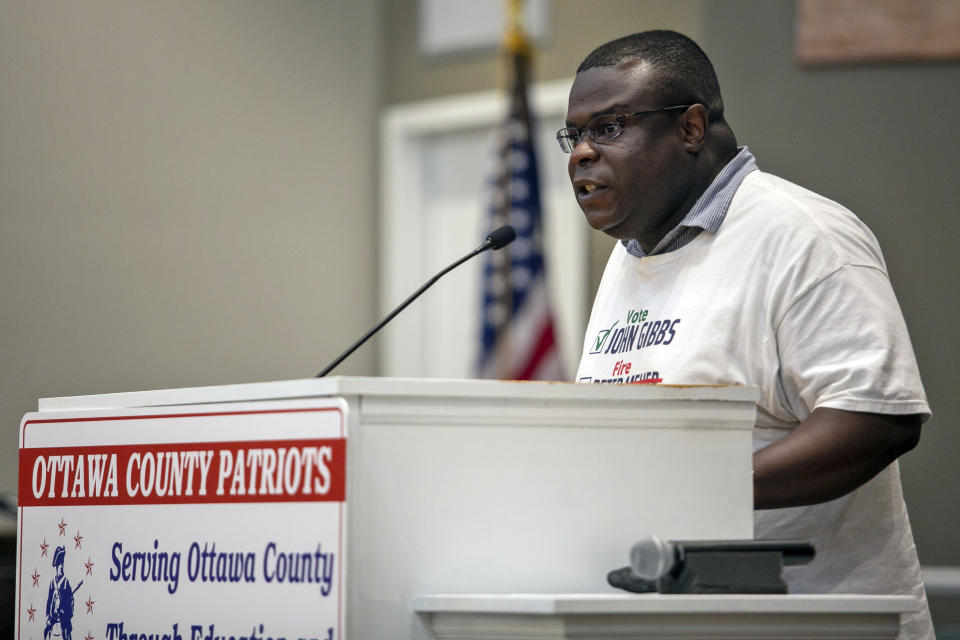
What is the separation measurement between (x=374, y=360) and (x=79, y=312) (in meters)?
1.51

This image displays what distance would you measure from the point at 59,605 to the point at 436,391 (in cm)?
57

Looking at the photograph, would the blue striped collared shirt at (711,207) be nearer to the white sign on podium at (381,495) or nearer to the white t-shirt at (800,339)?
the white t-shirt at (800,339)

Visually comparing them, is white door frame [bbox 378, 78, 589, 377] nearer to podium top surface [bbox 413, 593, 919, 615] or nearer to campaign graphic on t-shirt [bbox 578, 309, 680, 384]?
campaign graphic on t-shirt [bbox 578, 309, 680, 384]

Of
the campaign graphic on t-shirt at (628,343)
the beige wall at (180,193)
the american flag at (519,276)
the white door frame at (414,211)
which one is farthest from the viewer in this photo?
the white door frame at (414,211)

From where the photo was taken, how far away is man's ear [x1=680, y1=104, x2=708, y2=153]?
1822mm

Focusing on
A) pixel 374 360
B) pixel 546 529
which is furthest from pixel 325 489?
pixel 374 360

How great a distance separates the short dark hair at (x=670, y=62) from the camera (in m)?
1.81

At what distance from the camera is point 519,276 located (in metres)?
5.59

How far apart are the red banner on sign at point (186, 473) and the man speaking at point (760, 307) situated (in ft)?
1.63

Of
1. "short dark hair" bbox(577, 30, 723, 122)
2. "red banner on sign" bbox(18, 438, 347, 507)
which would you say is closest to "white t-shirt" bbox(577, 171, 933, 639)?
"short dark hair" bbox(577, 30, 723, 122)

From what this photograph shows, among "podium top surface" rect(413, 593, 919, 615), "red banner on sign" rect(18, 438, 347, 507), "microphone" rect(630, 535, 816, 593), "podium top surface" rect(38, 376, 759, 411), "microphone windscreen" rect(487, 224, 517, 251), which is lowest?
"podium top surface" rect(413, 593, 919, 615)

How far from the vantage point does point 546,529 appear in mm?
1371

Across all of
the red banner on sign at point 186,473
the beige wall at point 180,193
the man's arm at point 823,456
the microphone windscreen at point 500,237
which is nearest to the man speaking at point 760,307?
the man's arm at point 823,456

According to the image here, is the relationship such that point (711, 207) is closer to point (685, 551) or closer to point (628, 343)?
point (628, 343)
